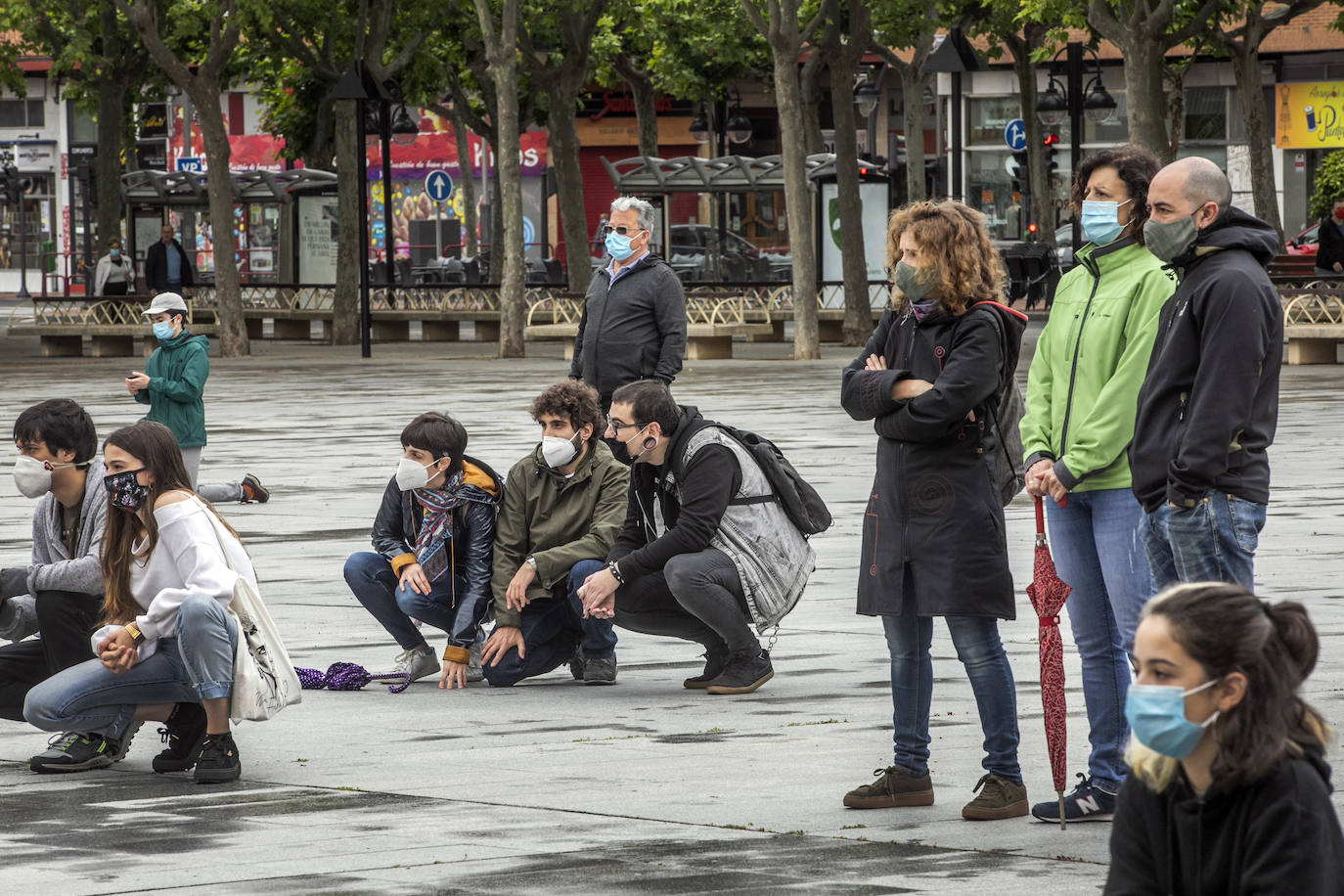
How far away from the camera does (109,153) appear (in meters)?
37.3

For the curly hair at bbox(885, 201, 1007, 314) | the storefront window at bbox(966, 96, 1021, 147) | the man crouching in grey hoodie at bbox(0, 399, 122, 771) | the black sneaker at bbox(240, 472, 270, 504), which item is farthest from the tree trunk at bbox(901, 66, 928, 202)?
the curly hair at bbox(885, 201, 1007, 314)

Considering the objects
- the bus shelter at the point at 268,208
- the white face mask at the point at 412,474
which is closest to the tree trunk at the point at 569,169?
the bus shelter at the point at 268,208

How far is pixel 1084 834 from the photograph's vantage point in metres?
5.74

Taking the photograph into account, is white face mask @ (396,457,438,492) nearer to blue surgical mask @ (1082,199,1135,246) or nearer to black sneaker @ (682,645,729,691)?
black sneaker @ (682,645,729,691)

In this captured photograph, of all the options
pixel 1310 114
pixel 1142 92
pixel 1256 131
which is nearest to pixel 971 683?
pixel 1142 92

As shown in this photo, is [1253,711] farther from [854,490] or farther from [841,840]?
→ [854,490]

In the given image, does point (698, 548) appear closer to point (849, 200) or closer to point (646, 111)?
point (849, 200)

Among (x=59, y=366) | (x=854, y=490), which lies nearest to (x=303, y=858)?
(x=854, y=490)

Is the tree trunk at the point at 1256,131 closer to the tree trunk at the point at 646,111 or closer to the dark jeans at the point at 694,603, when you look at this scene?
the tree trunk at the point at 646,111

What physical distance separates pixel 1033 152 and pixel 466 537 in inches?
1391

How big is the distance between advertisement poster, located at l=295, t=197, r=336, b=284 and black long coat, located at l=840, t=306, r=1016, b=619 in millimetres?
34263

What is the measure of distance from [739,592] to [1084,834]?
2486mm

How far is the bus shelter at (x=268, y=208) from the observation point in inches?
1561

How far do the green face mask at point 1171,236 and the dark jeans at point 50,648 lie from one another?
3380 millimetres
